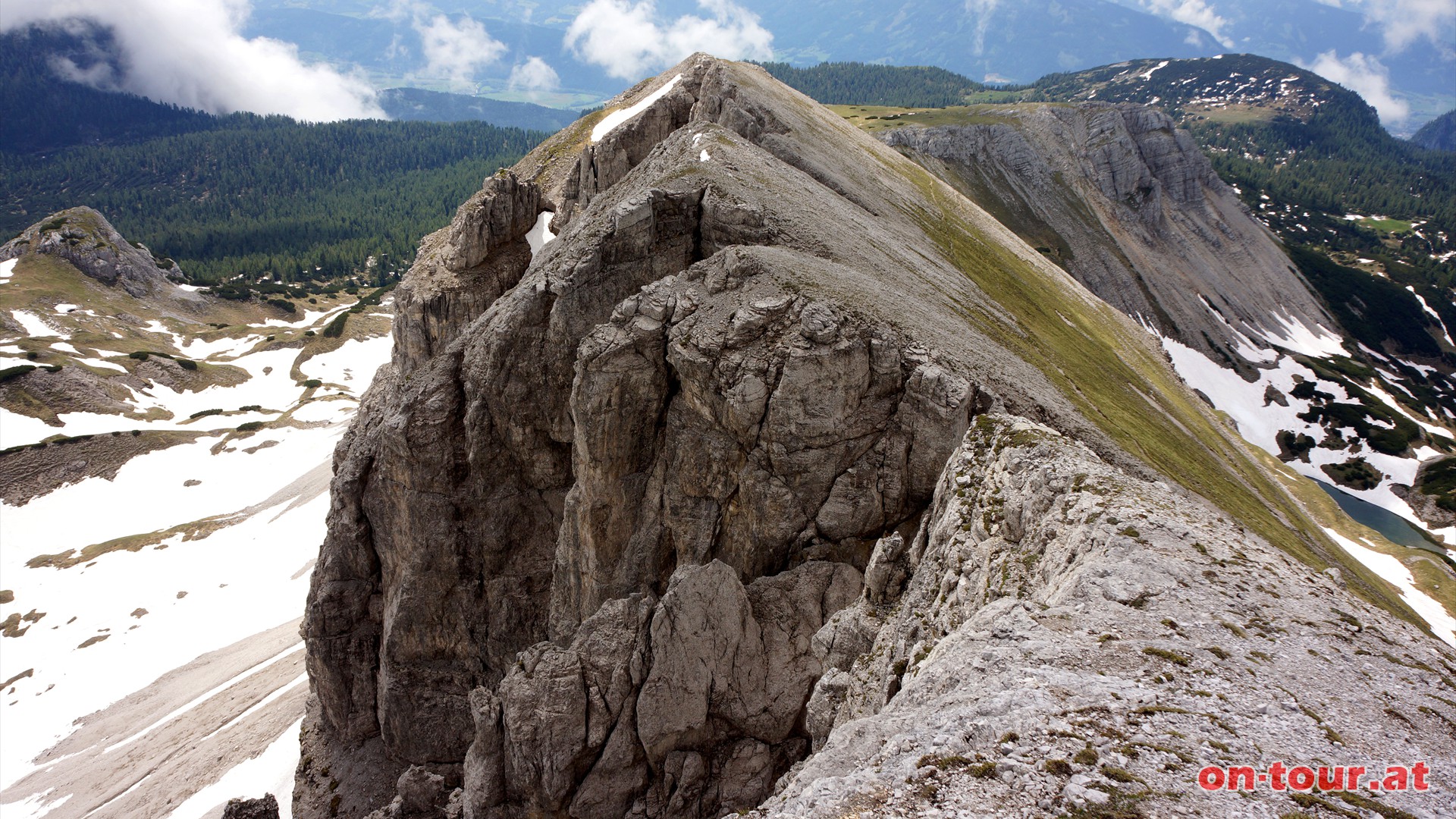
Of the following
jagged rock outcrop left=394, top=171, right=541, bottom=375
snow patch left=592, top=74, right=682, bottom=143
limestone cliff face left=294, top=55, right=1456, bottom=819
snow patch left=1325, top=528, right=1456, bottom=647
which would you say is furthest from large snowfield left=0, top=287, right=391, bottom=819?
snow patch left=1325, top=528, right=1456, bottom=647

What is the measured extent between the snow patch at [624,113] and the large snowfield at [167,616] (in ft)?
187

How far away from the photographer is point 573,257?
34438mm

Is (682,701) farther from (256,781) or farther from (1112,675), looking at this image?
(256,781)

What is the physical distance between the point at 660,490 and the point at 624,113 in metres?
54.9

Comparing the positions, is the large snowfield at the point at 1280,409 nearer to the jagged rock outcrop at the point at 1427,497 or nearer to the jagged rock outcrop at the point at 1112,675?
the jagged rock outcrop at the point at 1427,497

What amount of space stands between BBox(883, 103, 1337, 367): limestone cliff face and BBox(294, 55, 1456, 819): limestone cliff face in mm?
82370

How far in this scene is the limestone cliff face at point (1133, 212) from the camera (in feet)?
401

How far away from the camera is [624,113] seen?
73562mm

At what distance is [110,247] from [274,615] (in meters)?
166

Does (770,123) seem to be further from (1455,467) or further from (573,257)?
(1455,467)

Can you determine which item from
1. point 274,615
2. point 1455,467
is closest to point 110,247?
point 274,615

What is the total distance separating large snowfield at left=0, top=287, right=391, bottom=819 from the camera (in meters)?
53.6

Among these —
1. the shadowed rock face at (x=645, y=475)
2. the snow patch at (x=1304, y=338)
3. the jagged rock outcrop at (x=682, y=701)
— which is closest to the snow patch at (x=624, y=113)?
the shadowed rock face at (x=645, y=475)

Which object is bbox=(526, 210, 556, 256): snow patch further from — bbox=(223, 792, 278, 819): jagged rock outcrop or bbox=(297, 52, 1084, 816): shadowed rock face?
bbox=(223, 792, 278, 819): jagged rock outcrop
